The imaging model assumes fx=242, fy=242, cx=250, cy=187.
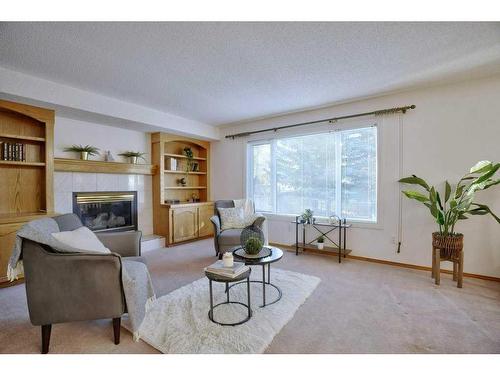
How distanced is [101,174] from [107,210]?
0.63 metres

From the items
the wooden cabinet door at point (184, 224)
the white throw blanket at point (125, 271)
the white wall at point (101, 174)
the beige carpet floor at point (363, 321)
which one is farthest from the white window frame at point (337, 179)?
the white throw blanket at point (125, 271)

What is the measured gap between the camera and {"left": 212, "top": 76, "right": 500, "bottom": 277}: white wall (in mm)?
2928

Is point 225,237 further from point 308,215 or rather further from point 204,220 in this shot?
point 204,220

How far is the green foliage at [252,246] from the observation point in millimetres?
2332

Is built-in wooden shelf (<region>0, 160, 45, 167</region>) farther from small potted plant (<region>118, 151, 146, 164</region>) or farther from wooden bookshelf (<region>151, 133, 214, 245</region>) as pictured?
wooden bookshelf (<region>151, 133, 214, 245</region>)

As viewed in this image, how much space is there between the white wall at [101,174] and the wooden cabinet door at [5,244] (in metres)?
0.86

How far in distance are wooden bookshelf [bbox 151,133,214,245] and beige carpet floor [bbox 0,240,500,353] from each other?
1.62 meters

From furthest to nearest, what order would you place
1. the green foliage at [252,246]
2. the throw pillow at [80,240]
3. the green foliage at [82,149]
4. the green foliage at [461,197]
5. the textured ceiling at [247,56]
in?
1. the green foliage at [82,149]
2. the green foliage at [461,197]
3. the green foliage at [252,246]
4. the textured ceiling at [247,56]
5. the throw pillow at [80,240]

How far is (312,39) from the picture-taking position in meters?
2.12

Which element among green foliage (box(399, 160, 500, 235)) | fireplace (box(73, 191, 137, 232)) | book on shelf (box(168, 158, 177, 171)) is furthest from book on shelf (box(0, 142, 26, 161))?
green foliage (box(399, 160, 500, 235))

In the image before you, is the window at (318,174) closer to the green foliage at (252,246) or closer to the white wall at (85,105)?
the white wall at (85,105)

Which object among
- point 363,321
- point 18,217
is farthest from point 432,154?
point 18,217

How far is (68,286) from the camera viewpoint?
5.40 feet
